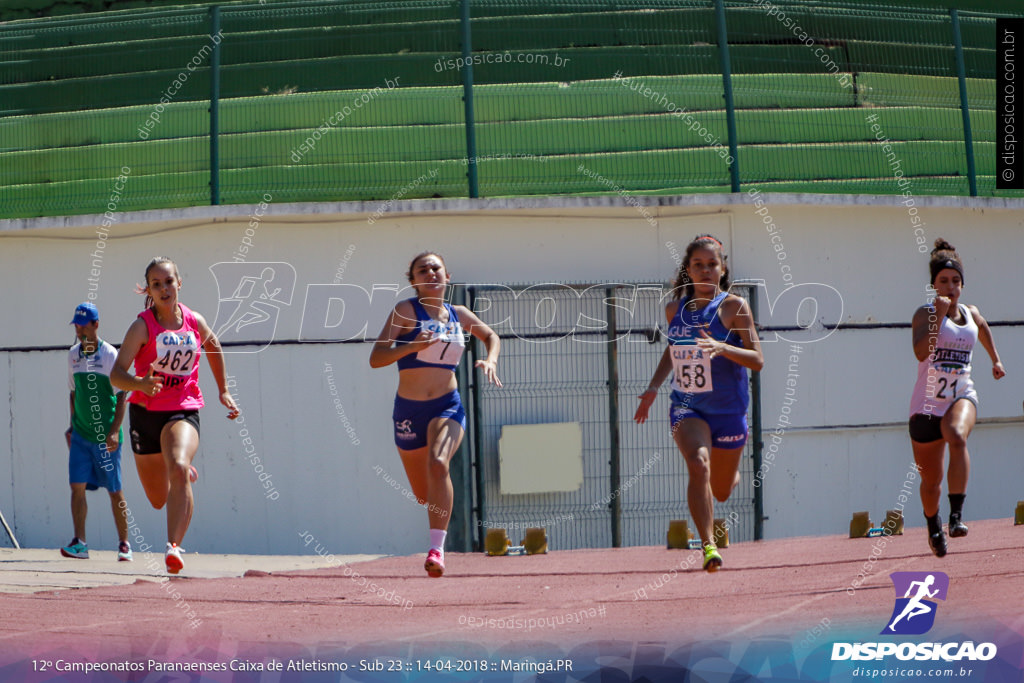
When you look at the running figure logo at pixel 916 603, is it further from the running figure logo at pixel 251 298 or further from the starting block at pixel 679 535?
the running figure logo at pixel 251 298

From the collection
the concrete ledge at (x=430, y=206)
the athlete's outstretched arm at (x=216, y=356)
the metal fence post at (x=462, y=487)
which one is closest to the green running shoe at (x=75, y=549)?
the concrete ledge at (x=430, y=206)

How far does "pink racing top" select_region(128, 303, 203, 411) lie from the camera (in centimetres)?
807

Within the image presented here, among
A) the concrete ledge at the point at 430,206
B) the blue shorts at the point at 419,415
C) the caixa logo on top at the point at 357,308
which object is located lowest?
the blue shorts at the point at 419,415

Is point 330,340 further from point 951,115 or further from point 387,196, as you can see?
point 951,115

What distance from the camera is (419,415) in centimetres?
804

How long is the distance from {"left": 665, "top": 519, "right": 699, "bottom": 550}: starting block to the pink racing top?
558 cm

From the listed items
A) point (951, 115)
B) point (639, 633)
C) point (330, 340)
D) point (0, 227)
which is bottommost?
point (639, 633)

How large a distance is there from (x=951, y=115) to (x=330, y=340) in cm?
806

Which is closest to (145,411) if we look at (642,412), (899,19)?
(642,412)

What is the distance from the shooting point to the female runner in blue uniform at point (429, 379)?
7891 millimetres

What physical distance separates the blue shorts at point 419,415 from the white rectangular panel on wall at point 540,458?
4.90 meters

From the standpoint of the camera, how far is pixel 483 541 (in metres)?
13.0

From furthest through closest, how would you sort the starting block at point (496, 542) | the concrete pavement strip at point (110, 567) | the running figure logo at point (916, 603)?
the starting block at point (496, 542) < the concrete pavement strip at point (110, 567) < the running figure logo at point (916, 603)

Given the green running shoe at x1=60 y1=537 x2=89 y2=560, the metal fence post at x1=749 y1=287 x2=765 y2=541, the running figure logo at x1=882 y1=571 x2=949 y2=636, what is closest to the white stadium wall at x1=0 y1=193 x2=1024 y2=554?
the metal fence post at x1=749 y1=287 x2=765 y2=541
